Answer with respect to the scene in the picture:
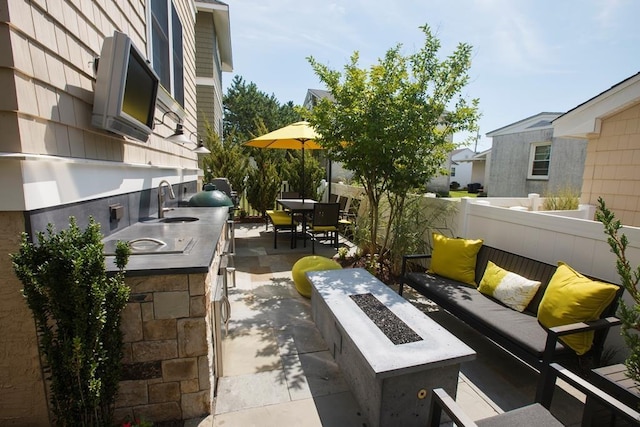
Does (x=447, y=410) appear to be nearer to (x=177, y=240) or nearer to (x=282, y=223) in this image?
(x=177, y=240)

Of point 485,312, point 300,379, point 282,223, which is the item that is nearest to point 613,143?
point 485,312

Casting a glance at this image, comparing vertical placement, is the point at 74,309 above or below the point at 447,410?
above

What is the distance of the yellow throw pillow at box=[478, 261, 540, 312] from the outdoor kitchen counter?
2.58 metres

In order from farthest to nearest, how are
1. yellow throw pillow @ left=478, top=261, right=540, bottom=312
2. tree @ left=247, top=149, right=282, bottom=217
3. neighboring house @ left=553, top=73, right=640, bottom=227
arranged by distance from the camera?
tree @ left=247, top=149, right=282, bottom=217 < neighboring house @ left=553, top=73, right=640, bottom=227 < yellow throw pillow @ left=478, top=261, right=540, bottom=312

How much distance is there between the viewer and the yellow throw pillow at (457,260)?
344 centimetres

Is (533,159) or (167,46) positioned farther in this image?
(533,159)

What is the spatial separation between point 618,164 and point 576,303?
144 inches

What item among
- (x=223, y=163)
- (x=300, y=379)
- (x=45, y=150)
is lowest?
(x=300, y=379)

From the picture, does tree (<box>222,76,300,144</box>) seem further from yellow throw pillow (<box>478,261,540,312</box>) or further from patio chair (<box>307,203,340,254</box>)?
yellow throw pillow (<box>478,261,540,312</box>)

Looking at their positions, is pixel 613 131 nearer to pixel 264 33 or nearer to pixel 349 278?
pixel 349 278

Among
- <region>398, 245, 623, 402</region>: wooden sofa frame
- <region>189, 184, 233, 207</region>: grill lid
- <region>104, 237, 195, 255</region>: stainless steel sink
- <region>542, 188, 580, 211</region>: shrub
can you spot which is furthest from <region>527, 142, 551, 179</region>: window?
<region>104, 237, 195, 255</region>: stainless steel sink

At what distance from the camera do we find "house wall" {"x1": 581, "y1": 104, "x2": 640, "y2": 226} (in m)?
4.29

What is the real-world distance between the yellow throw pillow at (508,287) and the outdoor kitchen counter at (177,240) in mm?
2582

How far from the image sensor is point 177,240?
91.5 inches
